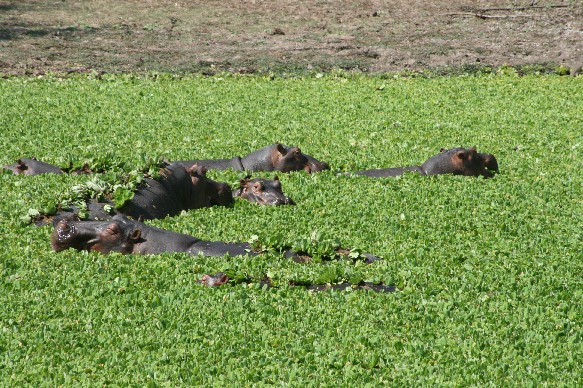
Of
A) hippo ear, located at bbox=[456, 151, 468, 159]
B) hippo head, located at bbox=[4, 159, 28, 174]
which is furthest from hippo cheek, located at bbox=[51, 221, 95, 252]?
hippo ear, located at bbox=[456, 151, 468, 159]

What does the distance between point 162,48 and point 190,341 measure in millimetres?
15475

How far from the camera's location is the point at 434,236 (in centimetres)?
955

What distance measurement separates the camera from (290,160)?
40.3 ft

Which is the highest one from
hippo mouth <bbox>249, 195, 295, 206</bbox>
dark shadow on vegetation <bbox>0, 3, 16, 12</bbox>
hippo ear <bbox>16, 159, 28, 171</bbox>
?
hippo ear <bbox>16, 159, 28, 171</bbox>

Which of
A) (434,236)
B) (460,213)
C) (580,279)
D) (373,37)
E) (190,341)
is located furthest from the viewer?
(373,37)

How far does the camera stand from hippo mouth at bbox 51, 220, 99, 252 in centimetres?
884

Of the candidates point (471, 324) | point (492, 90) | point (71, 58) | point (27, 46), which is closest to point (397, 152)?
point (492, 90)

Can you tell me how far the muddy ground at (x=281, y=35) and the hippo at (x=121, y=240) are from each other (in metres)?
11.2

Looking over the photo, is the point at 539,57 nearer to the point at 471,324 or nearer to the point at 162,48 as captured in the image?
the point at 162,48

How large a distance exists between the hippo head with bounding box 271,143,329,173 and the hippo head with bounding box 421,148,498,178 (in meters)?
1.34

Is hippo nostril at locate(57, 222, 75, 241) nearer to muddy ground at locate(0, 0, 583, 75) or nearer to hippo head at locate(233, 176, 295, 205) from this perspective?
hippo head at locate(233, 176, 295, 205)

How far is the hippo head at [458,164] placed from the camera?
1213 centimetres

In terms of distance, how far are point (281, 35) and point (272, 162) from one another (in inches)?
430

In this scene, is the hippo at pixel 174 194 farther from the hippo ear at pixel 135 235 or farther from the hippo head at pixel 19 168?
the hippo head at pixel 19 168
